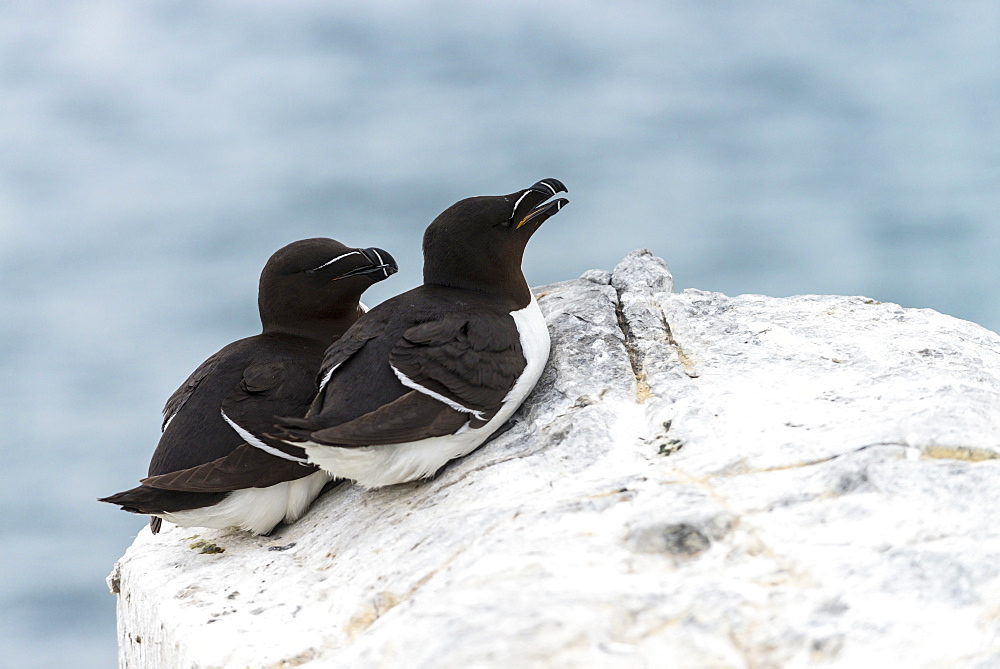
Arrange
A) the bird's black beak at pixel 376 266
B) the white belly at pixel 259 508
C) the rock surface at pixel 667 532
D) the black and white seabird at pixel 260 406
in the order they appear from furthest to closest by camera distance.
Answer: the bird's black beak at pixel 376 266 < the white belly at pixel 259 508 < the black and white seabird at pixel 260 406 < the rock surface at pixel 667 532

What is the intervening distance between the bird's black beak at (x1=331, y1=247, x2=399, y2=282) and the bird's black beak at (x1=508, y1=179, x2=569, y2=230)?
73 cm

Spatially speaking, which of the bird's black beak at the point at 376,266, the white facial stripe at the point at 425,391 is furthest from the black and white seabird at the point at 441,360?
the bird's black beak at the point at 376,266

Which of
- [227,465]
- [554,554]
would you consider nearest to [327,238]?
[227,465]

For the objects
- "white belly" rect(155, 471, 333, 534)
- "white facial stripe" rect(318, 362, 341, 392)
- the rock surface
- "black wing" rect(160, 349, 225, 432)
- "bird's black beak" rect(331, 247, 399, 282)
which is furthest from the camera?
"bird's black beak" rect(331, 247, 399, 282)

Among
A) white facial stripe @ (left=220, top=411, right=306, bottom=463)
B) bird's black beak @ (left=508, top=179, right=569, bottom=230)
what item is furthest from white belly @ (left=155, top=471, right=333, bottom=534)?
bird's black beak @ (left=508, top=179, right=569, bottom=230)

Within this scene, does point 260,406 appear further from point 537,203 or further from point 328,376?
point 537,203

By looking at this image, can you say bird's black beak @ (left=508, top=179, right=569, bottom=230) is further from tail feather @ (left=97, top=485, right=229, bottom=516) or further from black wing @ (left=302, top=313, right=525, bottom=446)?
tail feather @ (left=97, top=485, right=229, bottom=516)

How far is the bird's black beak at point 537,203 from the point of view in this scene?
514 centimetres

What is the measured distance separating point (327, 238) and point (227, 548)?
183 centimetres

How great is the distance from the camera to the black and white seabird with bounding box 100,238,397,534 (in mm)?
4699

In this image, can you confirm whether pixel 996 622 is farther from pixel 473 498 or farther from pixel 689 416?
pixel 473 498

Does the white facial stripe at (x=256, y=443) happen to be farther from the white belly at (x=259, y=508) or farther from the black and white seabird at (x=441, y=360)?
the white belly at (x=259, y=508)

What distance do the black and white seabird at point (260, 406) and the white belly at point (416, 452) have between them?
1.83ft

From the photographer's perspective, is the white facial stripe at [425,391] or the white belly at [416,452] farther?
the white facial stripe at [425,391]
